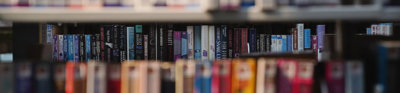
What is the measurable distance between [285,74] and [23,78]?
0.58m

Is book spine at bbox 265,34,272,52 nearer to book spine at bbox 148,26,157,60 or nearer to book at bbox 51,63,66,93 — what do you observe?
book spine at bbox 148,26,157,60

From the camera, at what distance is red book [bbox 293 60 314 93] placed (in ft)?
2.91

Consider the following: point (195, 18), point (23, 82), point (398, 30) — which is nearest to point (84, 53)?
point (23, 82)

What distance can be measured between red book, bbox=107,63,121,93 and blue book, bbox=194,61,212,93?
0.57ft

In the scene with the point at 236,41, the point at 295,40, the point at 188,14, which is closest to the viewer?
the point at 188,14

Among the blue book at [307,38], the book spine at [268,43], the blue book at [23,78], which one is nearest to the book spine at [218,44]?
the book spine at [268,43]

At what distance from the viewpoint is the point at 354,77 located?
2.97 feet

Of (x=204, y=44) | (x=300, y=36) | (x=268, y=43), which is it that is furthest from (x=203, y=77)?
(x=300, y=36)

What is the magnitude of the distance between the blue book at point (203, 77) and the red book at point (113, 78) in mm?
174

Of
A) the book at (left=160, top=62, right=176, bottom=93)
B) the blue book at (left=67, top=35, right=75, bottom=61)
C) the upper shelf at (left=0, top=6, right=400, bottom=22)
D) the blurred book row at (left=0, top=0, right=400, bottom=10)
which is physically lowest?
the book at (left=160, top=62, right=176, bottom=93)

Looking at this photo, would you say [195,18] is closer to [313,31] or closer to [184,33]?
[184,33]

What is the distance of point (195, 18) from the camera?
889mm

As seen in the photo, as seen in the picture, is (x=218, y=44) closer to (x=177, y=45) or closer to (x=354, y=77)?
(x=177, y=45)

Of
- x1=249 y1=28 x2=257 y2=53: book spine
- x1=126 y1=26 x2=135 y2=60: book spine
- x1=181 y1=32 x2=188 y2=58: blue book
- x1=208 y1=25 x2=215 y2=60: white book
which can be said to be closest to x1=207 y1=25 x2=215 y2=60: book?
x1=208 y1=25 x2=215 y2=60: white book
